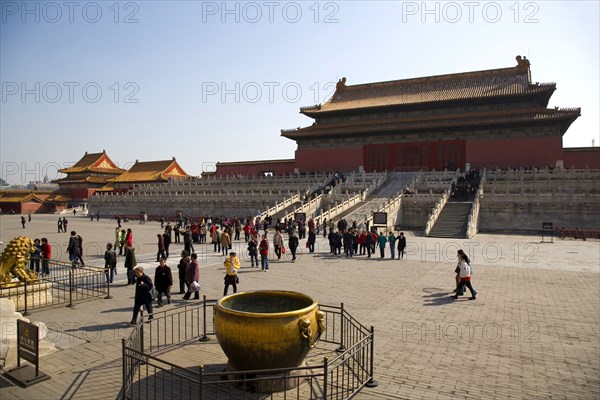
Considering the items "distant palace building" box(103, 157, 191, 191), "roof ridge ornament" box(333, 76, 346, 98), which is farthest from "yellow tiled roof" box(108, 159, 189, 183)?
"roof ridge ornament" box(333, 76, 346, 98)

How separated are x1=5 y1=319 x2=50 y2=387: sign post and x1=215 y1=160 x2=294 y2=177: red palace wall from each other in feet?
148

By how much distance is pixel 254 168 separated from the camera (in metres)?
54.9

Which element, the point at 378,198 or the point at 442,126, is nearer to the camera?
the point at 378,198

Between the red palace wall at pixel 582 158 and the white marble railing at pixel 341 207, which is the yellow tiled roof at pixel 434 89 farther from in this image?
the white marble railing at pixel 341 207

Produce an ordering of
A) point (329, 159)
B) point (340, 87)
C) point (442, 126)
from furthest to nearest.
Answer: point (340, 87) → point (329, 159) → point (442, 126)

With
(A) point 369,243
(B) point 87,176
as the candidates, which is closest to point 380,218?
(A) point 369,243

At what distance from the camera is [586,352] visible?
702cm

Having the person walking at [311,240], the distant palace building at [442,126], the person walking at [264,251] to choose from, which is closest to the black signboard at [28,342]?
the person walking at [264,251]

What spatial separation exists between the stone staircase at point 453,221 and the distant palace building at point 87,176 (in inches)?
1980

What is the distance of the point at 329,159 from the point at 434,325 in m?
39.6

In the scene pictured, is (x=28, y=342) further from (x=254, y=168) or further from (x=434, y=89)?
(x=254, y=168)

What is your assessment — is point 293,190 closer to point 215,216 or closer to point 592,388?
point 215,216

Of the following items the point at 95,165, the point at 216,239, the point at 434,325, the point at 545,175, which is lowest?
the point at 434,325

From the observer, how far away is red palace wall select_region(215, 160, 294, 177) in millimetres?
52291
